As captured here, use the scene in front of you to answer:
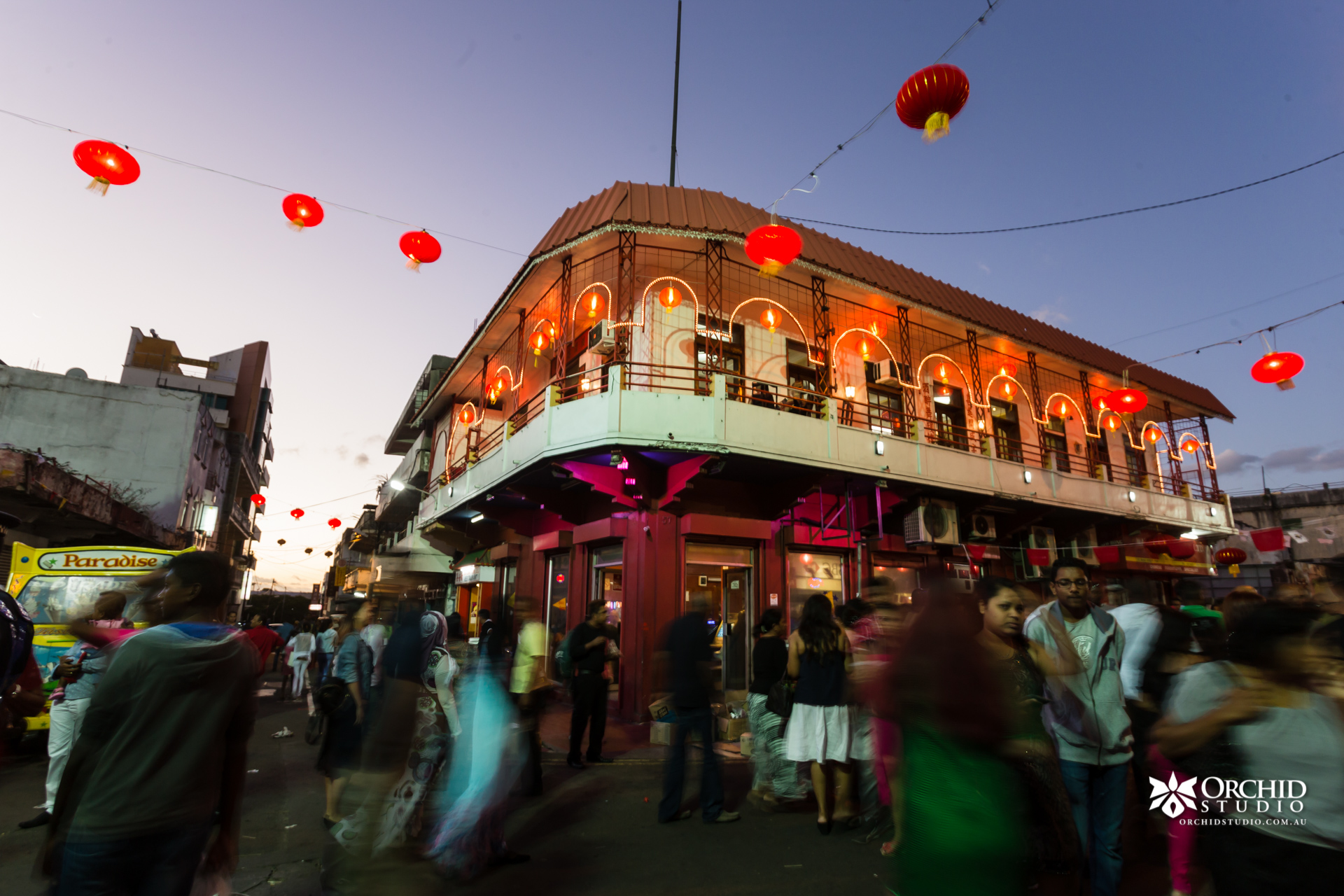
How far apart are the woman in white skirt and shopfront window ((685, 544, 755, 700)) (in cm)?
619

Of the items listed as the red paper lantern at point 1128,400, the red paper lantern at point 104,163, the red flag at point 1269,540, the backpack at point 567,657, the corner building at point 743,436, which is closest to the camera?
the red paper lantern at point 104,163

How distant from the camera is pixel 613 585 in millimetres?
13039

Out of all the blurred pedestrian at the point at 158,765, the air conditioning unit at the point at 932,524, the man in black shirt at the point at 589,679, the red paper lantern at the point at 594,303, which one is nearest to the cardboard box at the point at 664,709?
the man in black shirt at the point at 589,679

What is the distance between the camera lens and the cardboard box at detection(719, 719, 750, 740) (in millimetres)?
9680

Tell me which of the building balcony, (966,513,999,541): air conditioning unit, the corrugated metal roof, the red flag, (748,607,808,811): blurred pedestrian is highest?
the corrugated metal roof

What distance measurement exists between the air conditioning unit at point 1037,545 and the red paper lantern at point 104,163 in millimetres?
18471

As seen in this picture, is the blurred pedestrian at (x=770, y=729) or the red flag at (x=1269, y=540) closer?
the blurred pedestrian at (x=770, y=729)

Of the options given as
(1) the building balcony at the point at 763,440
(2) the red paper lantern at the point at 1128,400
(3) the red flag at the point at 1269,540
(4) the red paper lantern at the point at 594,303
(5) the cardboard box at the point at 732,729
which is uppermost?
(4) the red paper lantern at the point at 594,303

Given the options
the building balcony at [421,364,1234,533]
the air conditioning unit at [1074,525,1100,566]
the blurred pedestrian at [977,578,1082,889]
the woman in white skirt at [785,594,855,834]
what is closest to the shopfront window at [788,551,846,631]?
the building balcony at [421,364,1234,533]

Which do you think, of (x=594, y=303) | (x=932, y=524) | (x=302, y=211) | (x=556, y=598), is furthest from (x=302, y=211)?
(x=932, y=524)

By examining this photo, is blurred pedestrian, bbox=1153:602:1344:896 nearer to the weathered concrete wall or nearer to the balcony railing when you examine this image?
the balcony railing

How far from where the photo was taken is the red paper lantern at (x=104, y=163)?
7406mm

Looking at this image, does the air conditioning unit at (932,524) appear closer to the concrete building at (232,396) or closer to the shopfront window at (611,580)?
the shopfront window at (611,580)

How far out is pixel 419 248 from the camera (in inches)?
375
